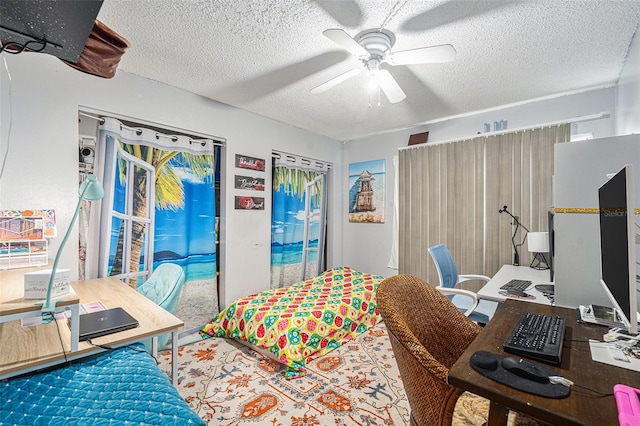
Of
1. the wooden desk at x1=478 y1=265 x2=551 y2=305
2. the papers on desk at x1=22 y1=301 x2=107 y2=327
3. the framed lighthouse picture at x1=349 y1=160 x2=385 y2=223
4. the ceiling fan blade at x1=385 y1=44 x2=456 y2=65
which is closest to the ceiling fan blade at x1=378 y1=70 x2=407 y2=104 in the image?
the ceiling fan blade at x1=385 y1=44 x2=456 y2=65

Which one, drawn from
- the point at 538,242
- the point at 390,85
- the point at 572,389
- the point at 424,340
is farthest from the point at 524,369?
the point at 538,242

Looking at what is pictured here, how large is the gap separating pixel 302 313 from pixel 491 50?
265 centimetres

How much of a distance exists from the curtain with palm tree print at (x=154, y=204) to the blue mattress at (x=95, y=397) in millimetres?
1440

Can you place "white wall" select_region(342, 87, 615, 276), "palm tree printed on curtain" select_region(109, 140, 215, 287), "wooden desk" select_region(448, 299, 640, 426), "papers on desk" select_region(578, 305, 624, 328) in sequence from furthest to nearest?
"white wall" select_region(342, 87, 615, 276), "palm tree printed on curtain" select_region(109, 140, 215, 287), "papers on desk" select_region(578, 305, 624, 328), "wooden desk" select_region(448, 299, 640, 426)

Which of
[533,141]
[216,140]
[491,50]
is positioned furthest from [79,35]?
[533,141]

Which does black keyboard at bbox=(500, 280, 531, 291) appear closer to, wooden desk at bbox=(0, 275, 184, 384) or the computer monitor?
the computer monitor

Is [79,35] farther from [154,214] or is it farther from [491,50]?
[491,50]

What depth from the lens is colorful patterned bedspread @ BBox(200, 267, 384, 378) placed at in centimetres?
247

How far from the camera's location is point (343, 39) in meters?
1.60

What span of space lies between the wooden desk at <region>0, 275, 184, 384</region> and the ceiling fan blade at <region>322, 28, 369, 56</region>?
1.75 m

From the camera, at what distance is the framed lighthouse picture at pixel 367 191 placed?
4305 millimetres

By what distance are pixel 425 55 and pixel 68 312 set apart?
8.52 feet

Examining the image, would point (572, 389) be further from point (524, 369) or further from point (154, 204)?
point (154, 204)

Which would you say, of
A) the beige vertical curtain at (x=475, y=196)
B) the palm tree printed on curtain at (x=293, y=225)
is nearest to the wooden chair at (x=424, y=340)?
the beige vertical curtain at (x=475, y=196)
